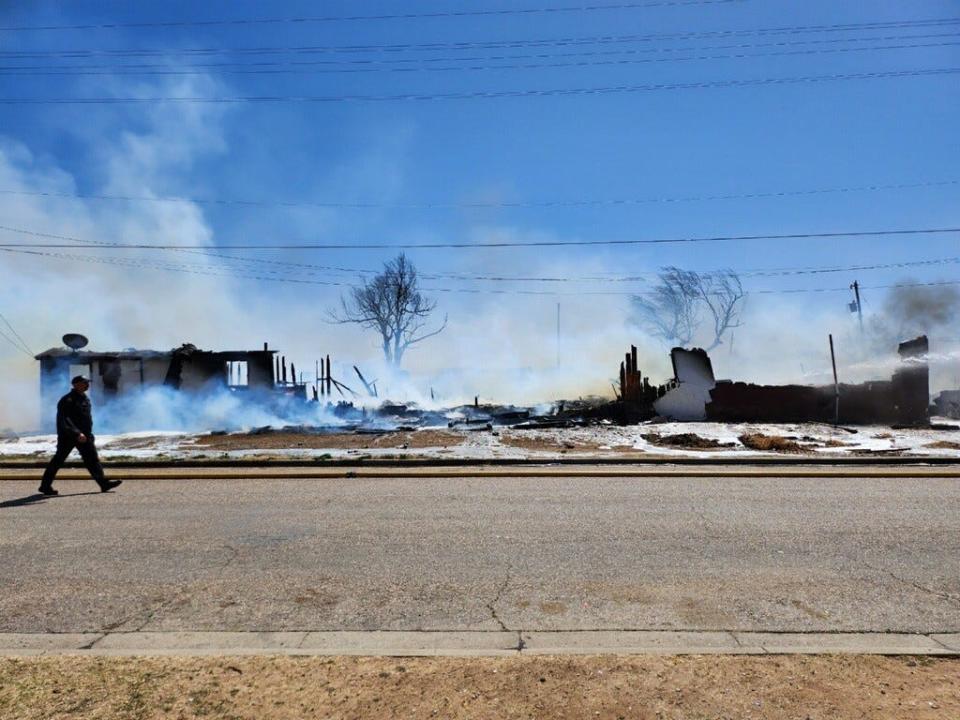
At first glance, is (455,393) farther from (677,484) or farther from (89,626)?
(89,626)

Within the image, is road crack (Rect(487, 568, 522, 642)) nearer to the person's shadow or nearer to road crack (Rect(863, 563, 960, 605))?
road crack (Rect(863, 563, 960, 605))

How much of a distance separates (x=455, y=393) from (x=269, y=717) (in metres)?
40.1

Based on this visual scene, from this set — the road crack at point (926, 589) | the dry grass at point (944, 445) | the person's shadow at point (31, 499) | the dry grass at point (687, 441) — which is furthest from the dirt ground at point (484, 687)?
the dry grass at point (944, 445)

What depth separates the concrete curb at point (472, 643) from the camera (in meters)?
4.03

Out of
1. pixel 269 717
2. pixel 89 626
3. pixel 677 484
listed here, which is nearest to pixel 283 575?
pixel 89 626

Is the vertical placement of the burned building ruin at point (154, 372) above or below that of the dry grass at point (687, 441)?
above

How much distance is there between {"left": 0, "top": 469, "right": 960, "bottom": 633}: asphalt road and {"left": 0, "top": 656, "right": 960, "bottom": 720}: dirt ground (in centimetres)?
73

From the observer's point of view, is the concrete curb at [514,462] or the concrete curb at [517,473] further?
the concrete curb at [514,462]

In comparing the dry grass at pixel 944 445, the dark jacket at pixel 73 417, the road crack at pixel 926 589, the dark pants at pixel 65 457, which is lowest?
the dry grass at pixel 944 445

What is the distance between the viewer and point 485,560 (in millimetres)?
6117

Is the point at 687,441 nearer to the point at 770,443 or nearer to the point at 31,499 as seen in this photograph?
the point at 770,443

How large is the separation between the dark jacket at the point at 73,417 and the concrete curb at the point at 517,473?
57.6 inches

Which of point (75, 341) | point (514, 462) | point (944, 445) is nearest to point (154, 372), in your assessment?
point (75, 341)

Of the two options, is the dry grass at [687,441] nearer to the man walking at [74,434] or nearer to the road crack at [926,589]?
Answer: the road crack at [926,589]
